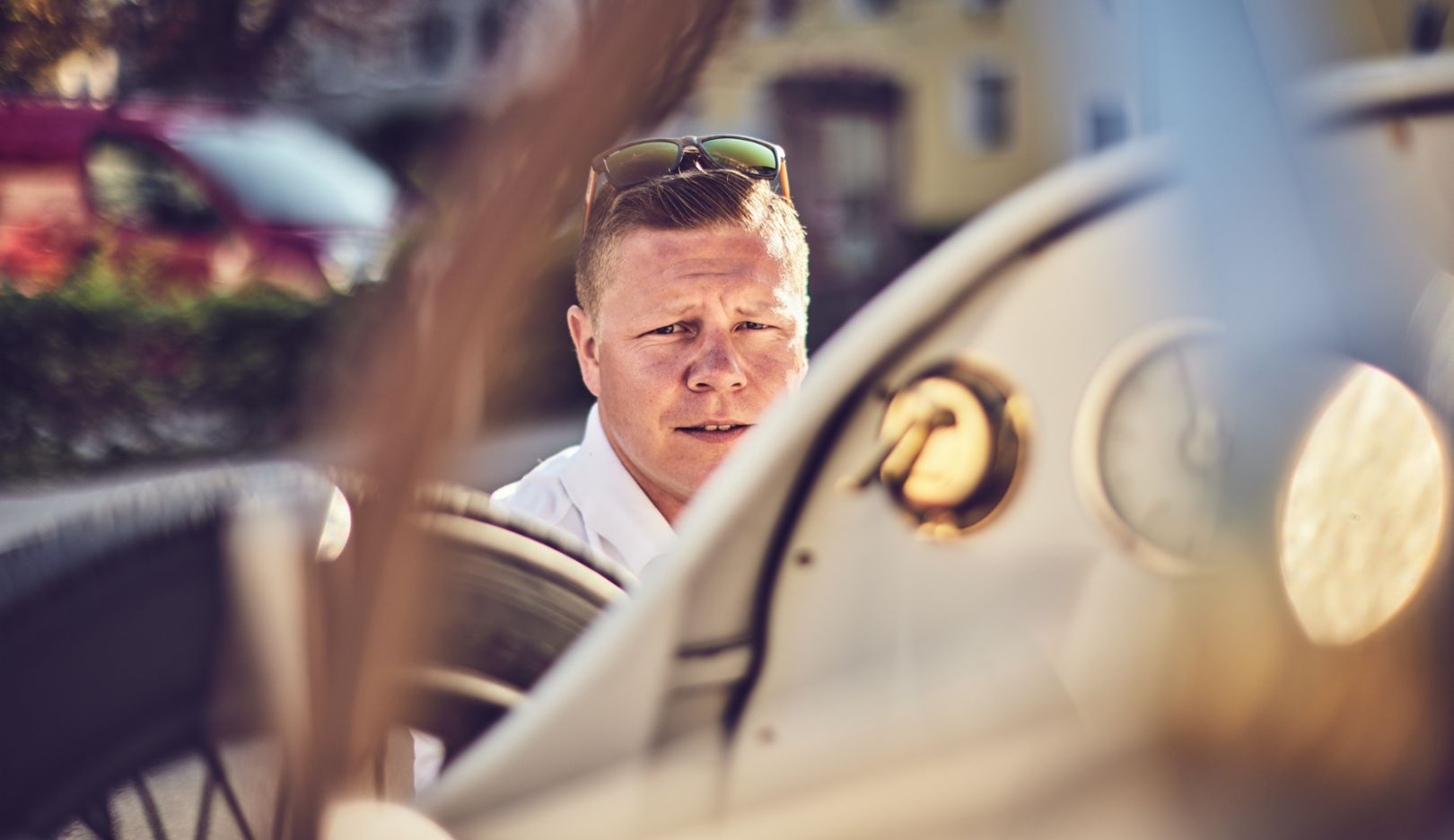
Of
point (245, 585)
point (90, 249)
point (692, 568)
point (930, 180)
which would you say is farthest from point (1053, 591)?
point (90, 249)

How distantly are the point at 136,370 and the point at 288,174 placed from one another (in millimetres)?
1217

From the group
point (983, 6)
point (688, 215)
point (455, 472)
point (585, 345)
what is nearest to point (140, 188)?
point (983, 6)

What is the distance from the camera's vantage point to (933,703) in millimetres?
1021

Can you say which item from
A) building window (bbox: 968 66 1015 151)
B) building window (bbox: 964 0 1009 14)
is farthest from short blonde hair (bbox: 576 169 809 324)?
building window (bbox: 964 0 1009 14)

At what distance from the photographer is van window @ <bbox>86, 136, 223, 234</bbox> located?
7.48 meters

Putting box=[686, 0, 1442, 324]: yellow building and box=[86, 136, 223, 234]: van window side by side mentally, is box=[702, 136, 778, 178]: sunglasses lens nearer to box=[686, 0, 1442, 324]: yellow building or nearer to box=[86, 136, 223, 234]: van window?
box=[686, 0, 1442, 324]: yellow building

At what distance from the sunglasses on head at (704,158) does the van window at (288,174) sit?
232 inches

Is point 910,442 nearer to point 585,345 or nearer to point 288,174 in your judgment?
point 585,345

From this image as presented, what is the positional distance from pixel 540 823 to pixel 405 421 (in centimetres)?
29

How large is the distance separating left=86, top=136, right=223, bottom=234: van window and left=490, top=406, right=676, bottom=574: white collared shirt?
622 cm

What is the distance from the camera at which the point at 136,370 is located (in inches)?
308

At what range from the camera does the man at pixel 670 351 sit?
175cm

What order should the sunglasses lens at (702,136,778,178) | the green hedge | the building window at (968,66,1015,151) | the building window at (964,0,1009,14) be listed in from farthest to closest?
1. the building window at (964,0,1009,14)
2. the building window at (968,66,1015,151)
3. the green hedge
4. the sunglasses lens at (702,136,778,178)

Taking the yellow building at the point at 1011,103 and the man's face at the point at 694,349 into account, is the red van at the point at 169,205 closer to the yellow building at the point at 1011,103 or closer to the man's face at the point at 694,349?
the yellow building at the point at 1011,103
